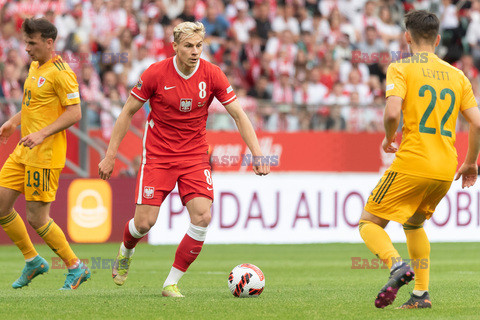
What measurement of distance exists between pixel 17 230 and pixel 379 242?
3.70 meters

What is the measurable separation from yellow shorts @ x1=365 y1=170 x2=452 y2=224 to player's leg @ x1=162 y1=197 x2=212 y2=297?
5.51 ft

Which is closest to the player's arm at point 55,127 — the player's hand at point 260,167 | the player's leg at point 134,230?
the player's leg at point 134,230

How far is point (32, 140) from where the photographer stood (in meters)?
7.83

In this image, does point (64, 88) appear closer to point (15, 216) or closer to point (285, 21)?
point (15, 216)

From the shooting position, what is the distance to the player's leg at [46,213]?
26.8 ft

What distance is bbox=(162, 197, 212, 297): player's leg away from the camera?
772 cm

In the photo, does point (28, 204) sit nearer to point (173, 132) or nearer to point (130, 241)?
point (130, 241)

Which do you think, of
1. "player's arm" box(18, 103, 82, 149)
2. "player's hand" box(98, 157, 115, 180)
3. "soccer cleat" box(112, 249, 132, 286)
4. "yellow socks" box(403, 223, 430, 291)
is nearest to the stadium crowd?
"player's arm" box(18, 103, 82, 149)

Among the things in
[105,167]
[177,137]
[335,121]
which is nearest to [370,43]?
[335,121]

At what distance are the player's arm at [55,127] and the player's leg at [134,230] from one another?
1034 mm

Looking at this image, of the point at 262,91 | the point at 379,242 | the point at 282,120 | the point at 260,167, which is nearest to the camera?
the point at 379,242

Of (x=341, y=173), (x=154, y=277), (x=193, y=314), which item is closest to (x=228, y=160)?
(x=341, y=173)

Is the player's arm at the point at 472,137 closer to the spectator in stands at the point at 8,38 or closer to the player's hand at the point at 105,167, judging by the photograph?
the player's hand at the point at 105,167

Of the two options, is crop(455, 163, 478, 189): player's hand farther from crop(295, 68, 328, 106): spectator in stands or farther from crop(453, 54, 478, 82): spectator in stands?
crop(453, 54, 478, 82): spectator in stands
